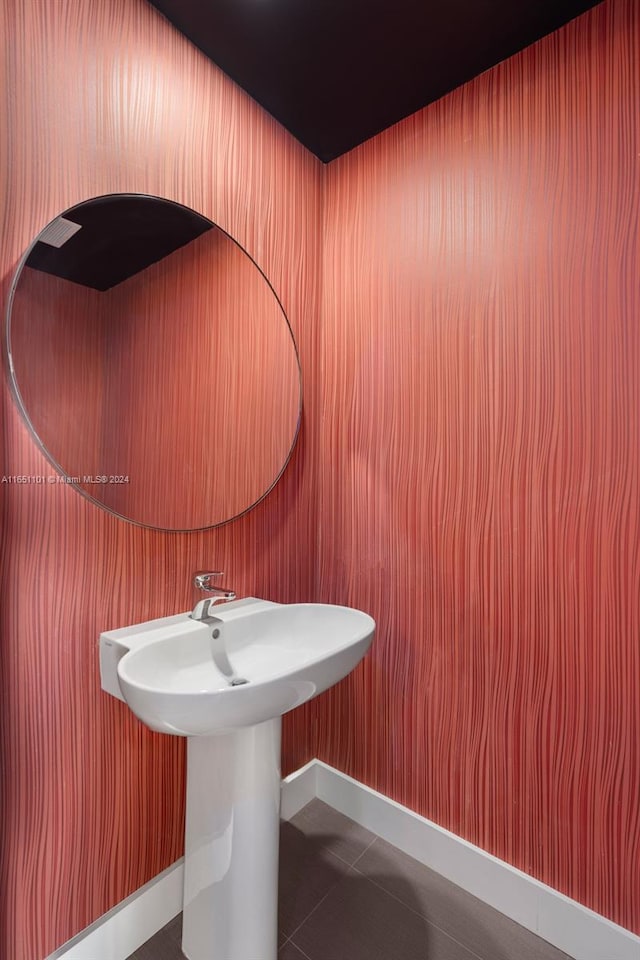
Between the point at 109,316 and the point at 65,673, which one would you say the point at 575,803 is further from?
the point at 109,316

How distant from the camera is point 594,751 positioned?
3.92 feet

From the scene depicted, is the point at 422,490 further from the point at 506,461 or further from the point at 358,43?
the point at 358,43

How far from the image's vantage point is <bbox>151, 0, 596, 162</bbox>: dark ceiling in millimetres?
1257

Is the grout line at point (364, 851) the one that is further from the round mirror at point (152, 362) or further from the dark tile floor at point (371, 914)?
the round mirror at point (152, 362)

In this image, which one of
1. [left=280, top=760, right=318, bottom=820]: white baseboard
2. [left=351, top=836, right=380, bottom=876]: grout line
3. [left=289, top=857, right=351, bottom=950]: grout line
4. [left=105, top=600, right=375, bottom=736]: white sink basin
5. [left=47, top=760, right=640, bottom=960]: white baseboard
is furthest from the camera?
[left=280, top=760, right=318, bottom=820]: white baseboard

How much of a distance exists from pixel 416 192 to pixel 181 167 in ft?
2.53

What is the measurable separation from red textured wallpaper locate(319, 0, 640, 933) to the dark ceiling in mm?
74

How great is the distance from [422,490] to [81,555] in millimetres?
1023

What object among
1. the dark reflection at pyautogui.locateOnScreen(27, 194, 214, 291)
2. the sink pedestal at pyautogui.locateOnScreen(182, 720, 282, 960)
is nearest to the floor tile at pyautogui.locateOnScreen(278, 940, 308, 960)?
the sink pedestal at pyautogui.locateOnScreen(182, 720, 282, 960)

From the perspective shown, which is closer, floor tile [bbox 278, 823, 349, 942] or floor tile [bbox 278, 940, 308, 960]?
floor tile [bbox 278, 940, 308, 960]

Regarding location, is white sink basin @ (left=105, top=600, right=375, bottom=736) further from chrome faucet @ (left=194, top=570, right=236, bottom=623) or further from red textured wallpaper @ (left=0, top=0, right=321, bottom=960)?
red textured wallpaper @ (left=0, top=0, right=321, bottom=960)

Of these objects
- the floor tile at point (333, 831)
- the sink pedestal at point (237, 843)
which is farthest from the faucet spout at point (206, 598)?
the floor tile at point (333, 831)

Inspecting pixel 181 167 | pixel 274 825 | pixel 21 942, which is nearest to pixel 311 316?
pixel 181 167

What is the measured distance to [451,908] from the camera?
1.33 m
